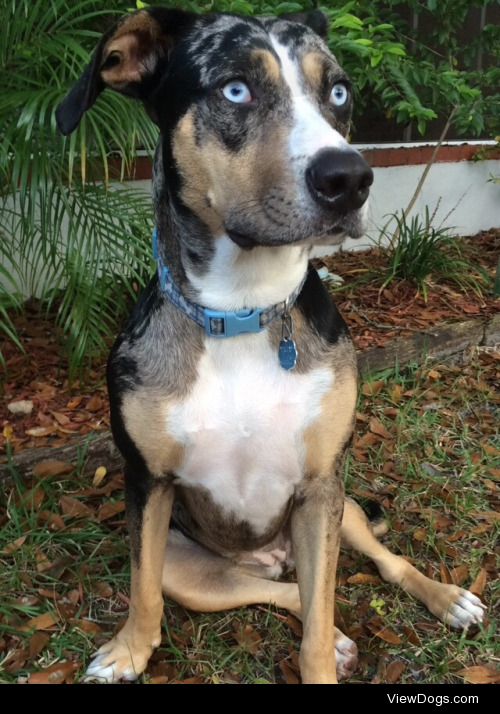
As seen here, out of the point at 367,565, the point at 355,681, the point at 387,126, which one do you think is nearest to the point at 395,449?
the point at 367,565

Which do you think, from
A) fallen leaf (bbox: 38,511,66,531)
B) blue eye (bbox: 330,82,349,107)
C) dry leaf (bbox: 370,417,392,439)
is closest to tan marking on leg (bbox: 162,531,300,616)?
fallen leaf (bbox: 38,511,66,531)

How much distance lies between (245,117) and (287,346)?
2.20ft

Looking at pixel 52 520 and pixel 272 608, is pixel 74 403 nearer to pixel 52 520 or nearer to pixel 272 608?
pixel 52 520

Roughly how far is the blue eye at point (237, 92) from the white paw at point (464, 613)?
1.89 metres

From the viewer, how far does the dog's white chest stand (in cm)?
211

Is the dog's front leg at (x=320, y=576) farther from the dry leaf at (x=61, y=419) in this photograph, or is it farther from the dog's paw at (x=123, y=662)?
the dry leaf at (x=61, y=419)

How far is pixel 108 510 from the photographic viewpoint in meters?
3.12

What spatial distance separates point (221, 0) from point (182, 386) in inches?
93.6

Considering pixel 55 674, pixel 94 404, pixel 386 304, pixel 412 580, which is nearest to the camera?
pixel 55 674

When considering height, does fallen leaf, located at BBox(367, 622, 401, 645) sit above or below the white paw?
below

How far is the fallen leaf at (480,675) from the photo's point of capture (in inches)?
92.3

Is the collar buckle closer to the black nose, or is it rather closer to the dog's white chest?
the dog's white chest

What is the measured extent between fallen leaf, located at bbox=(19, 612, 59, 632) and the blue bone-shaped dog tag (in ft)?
4.29

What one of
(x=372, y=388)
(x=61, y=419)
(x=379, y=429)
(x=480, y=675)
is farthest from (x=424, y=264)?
(x=480, y=675)
